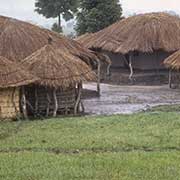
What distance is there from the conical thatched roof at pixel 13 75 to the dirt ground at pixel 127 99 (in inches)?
140

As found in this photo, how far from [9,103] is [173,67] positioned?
14926 millimetres

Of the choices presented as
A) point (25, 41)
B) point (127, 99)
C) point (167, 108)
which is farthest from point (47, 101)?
point (127, 99)

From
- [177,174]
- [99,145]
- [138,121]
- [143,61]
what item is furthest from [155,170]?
[143,61]

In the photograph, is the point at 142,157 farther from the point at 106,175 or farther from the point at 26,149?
the point at 26,149

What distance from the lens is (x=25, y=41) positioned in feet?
90.8

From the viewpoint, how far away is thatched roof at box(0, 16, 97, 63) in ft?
88.4

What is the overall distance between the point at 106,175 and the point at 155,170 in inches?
39.1

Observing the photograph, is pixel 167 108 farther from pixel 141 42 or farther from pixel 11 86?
pixel 141 42

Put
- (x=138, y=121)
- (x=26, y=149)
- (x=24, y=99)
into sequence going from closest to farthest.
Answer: (x=26, y=149) → (x=138, y=121) → (x=24, y=99)

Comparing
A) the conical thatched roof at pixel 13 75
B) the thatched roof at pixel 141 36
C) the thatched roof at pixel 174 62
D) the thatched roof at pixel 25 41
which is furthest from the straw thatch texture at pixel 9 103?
the thatched roof at pixel 141 36

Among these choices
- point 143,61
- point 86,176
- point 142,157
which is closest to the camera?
point 86,176

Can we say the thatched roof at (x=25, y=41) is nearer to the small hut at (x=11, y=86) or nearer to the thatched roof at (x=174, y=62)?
the small hut at (x=11, y=86)

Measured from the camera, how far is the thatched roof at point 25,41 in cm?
2695

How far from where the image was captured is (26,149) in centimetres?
1323
